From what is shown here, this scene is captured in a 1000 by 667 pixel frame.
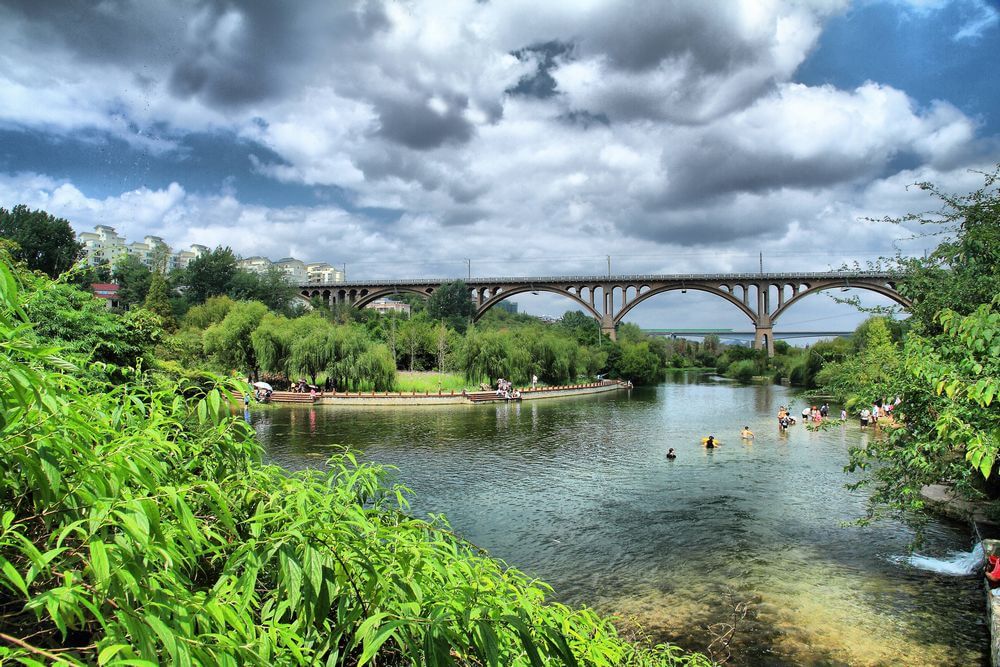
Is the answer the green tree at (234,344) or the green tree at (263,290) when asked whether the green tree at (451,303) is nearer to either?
the green tree at (263,290)

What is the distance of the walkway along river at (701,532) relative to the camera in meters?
8.47

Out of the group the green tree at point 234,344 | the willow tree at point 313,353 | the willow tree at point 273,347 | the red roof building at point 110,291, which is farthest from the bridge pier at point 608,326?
the red roof building at point 110,291

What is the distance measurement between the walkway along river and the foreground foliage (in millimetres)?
7348

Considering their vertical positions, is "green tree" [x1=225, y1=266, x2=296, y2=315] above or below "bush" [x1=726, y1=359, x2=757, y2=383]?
above

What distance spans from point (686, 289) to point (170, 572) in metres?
72.5

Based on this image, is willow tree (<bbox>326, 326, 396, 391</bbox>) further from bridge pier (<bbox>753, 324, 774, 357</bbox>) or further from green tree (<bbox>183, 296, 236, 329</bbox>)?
bridge pier (<bbox>753, 324, 774, 357</bbox>)

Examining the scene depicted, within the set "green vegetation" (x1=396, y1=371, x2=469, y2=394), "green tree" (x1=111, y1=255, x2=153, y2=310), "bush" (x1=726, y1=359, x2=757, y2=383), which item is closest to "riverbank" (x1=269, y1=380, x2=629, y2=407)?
"green vegetation" (x1=396, y1=371, x2=469, y2=394)

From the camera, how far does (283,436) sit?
24422 millimetres

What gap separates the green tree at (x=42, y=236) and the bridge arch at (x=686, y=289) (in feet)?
189

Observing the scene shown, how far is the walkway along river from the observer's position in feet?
27.8

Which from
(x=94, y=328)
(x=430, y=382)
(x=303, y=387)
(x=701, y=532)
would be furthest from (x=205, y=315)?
(x=701, y=532)

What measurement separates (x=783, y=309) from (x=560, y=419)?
48545 millimetres

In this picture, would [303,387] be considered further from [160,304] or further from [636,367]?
[636,367]

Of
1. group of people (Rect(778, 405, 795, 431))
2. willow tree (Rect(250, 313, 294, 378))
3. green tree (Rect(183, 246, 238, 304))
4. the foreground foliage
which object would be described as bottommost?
group of people (Rect(778, 405, 795, 431))
